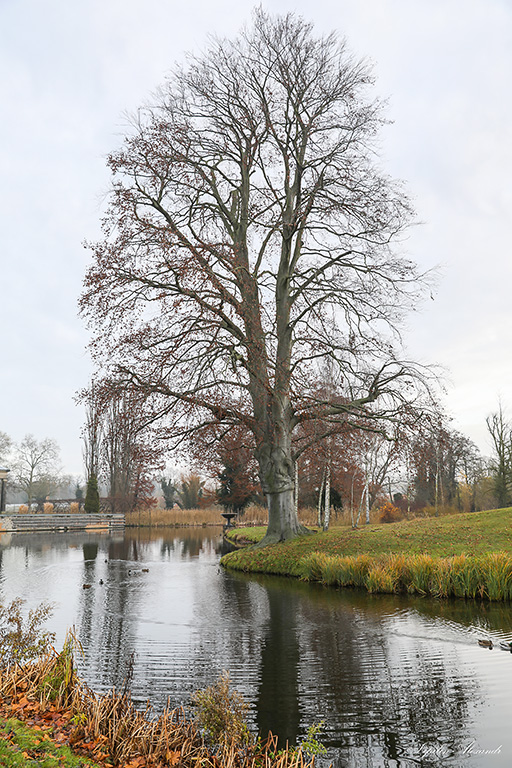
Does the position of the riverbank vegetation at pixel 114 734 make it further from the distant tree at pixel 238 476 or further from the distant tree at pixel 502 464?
the distant tree at pixel 502 464

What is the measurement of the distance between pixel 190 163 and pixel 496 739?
53.4ft

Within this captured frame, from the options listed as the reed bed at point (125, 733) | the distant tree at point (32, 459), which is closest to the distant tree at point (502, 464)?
the reed bed at point (125, 733)

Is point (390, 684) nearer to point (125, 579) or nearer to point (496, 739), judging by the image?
point (496, 739)

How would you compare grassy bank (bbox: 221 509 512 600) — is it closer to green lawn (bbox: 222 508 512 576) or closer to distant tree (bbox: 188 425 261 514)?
green lawn (bbox: 222 508 512 576)

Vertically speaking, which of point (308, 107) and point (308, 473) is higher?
point (308, 107)

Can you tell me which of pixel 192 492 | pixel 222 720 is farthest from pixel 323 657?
pixel 192 492

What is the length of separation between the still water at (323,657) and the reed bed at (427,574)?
0.52m

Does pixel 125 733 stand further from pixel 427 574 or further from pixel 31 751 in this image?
pixel 427 574

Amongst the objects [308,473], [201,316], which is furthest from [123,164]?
[308,473]

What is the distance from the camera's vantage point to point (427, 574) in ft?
37.4

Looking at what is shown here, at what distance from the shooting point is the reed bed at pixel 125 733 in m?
3.79

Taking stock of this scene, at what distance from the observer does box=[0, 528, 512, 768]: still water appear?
469cm

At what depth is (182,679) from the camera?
6.17m

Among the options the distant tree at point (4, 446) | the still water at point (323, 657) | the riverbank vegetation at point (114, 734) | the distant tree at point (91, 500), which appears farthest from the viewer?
the distant tree at point (4, 446)
